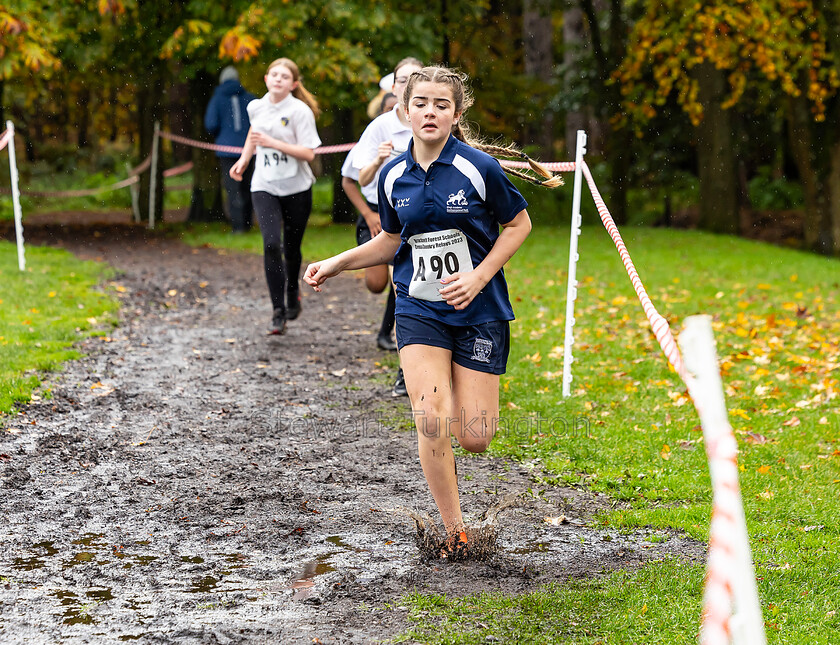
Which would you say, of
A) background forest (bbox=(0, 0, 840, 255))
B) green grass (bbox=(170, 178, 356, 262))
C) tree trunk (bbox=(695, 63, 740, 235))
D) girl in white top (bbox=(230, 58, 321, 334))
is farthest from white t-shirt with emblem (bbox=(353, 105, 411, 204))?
tree trunk (bbox=(695, 63, 740, 235))

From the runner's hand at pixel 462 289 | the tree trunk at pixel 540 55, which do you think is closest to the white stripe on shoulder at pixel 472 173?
the runner's hand at pixel 462 289

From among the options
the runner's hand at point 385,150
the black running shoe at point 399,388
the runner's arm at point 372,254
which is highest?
the runner's hand at point 385,150

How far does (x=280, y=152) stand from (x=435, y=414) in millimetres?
4780

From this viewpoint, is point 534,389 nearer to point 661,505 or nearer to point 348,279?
point 661,505

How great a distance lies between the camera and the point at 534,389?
6988 mm

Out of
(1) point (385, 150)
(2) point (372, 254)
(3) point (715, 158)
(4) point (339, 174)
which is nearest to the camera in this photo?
(2) point (372, 254)

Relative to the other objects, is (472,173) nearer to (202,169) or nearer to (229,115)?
(229,115)

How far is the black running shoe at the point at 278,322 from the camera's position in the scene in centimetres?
870

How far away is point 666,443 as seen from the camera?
572 centimetres

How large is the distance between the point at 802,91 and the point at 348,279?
373 inches

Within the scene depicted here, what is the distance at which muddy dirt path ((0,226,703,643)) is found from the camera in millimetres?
3492

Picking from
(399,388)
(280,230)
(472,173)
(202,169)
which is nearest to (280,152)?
(280,230)

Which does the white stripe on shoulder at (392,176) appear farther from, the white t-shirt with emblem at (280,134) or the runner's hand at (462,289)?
the white t-shirt with emblem at (280,134)

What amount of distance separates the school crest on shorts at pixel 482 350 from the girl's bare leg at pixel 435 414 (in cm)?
11
